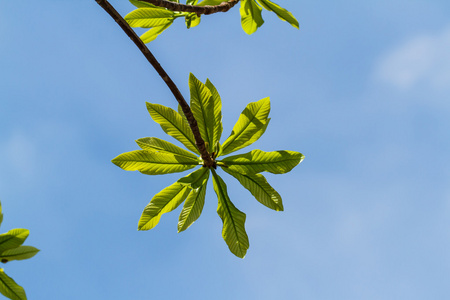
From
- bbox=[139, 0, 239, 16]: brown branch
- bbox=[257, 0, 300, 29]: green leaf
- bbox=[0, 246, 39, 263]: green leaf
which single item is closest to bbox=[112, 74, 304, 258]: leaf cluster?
bbox=[139, 0, 239, 16]: brown branch

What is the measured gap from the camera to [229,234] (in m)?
3.67

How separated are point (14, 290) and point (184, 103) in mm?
2150

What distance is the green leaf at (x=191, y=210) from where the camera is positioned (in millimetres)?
3713

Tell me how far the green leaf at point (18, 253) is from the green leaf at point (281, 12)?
2.98 m

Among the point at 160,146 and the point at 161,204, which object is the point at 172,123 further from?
the point at 161,204

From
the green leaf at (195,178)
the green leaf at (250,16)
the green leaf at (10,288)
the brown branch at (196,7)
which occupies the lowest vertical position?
the green leaf at (10,288)

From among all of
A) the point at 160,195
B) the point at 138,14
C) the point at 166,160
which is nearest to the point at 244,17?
the point at 138,14

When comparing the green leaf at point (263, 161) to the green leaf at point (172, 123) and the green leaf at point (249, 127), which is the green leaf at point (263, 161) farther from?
the green leaf at point (172, 123)

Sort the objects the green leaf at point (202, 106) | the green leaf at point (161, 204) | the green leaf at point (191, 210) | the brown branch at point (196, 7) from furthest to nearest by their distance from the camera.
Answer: the green leaf at point (191, 210) < the green leaf at point (161, 204) < the green leaf at point (202, 106) < the brown branch at point (196, 7)

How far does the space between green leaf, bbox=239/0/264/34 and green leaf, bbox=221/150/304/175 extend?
4.86 ft

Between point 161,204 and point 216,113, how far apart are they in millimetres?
938

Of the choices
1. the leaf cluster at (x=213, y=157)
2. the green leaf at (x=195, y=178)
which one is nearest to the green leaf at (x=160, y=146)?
the leaf cluster at (x=213, y=157)

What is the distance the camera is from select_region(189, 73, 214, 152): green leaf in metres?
3.34

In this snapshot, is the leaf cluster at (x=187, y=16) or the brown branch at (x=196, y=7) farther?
the leaf cluster at (x=187, y=16)
